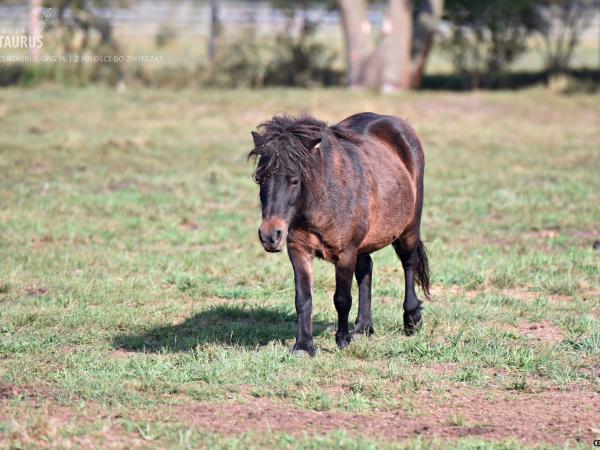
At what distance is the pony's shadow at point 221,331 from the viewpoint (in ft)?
24.1

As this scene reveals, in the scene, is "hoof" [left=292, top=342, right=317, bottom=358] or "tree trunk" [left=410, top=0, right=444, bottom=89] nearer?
"hoof" [left=292, top=342, right=317, bottom=358]

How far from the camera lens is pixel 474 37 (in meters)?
26.3

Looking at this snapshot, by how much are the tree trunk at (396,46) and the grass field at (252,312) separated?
684cm

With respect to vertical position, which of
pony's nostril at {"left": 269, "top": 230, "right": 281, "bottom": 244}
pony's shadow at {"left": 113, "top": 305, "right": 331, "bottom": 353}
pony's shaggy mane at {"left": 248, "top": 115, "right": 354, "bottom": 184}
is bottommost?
pony's shadow at {"left": 113, "top": 305, "right": 331, "bottom": 353}

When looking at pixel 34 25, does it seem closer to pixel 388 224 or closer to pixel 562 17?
pixel 562 17

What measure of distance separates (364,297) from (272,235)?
1.77 metres

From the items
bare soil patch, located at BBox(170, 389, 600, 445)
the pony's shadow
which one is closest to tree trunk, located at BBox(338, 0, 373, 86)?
the pony's shadow

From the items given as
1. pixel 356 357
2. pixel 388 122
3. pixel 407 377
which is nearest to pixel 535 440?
pixel 407 377

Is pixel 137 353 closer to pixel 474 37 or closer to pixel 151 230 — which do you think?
pixel 151 230

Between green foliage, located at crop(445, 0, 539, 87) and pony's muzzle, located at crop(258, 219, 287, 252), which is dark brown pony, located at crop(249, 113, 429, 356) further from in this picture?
green foliage, located at crop(445, 0, 539, 87)

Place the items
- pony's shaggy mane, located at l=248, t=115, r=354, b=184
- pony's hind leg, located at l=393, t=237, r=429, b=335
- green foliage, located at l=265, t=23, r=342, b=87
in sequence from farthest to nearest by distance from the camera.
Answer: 1. green foliage, located at l=265, t=23, r=342, b=87
2. pony's hind leg, located at l=393, t=237, r=429, b=335
3. pony's shaggy mane, located at l=248, t=115, r=354, b=184

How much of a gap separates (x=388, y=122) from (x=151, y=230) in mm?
4378

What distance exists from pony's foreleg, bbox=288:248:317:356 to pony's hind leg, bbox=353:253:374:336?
848 millimetres

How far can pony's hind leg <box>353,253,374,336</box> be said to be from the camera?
7.73 m
